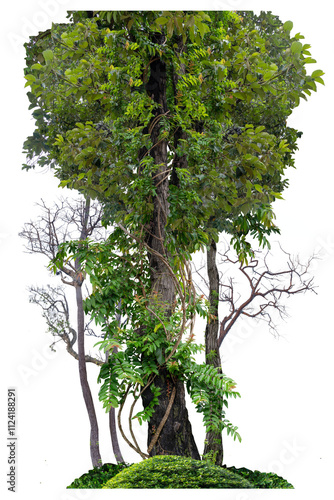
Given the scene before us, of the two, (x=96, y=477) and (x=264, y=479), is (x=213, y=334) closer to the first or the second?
(x=264, y=479)

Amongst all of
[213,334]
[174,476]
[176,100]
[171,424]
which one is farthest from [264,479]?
[176,100]

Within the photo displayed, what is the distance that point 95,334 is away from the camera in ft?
24.8

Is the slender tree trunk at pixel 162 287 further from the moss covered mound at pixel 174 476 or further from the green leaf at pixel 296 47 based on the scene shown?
the green leaf at pixel 296 47

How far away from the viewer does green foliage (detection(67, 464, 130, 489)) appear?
508 centimetres

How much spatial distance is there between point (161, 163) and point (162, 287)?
1.27 metres

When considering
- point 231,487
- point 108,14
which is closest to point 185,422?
point 231,487

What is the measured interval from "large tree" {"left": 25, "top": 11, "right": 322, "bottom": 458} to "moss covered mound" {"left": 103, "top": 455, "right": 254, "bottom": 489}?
0.37 m

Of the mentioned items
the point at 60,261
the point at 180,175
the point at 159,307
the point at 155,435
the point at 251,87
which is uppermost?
the point at 251,87

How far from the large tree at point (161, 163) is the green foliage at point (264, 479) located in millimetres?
746

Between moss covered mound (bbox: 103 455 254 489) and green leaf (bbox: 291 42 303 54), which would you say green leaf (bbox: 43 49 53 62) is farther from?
moss covered mound (bbox: 103 455 254 489)

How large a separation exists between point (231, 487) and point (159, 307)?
5.78ft

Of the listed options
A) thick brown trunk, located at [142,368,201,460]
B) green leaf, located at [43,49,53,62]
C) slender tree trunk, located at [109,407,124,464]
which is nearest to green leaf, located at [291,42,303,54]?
green leaf, located at [43,49,53,62]

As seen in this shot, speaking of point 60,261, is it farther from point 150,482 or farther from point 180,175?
point 150,482

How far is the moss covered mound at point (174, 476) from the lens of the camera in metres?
4.29
